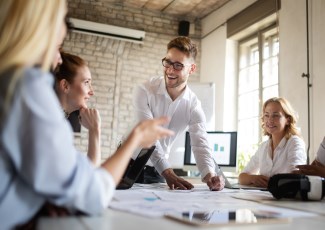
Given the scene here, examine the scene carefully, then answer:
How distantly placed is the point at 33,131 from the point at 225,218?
1.56ft

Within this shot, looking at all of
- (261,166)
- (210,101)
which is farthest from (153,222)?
(210,101)

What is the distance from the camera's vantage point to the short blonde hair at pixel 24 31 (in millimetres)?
648

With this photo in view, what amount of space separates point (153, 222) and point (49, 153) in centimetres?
27

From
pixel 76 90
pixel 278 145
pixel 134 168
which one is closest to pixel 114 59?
pixel 278 145

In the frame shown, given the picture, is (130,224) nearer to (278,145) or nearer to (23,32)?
(23,32)

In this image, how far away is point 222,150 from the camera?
3.23 meters

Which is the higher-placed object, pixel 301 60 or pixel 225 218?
pixel 301 60

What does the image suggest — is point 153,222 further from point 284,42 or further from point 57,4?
point 284,42

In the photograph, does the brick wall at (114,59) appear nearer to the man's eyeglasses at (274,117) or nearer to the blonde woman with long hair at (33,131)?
the man's eyeglasses at (274,117)

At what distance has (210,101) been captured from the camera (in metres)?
4.05

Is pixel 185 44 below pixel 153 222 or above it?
above

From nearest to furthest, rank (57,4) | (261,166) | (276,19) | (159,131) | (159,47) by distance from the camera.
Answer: (57,4)
(159,131)
(261,166)
(276,19)
(159,47)

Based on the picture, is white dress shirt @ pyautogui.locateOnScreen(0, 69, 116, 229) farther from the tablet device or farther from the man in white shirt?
the man in white shirt

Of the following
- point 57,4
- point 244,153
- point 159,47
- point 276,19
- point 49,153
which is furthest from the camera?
point 159,47
